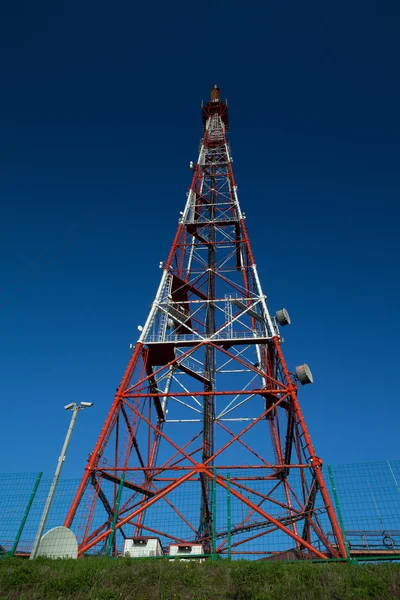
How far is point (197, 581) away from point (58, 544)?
12.4 ft

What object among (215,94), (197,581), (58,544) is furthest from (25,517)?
(215,94)

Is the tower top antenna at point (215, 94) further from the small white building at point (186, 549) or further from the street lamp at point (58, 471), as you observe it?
the small white building at point (186, 549)

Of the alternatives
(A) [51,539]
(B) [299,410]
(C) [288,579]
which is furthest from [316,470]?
(A) [51,539]

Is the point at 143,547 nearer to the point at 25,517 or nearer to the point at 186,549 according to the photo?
the point at 186,549

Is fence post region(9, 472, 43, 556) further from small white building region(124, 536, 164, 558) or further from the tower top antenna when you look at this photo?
the tower top antenna

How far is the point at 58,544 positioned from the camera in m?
9.25

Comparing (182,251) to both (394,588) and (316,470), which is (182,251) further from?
(394,588)

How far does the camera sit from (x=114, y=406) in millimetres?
13398

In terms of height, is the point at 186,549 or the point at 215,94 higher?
the point at 215,94

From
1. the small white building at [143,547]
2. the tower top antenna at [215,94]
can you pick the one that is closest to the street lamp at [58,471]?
the small white building at [143,547]

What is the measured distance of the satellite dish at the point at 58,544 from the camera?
29.9 feet

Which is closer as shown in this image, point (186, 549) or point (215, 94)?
point (186, 549)

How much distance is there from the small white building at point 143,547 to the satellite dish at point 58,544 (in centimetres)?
160

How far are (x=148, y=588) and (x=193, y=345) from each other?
9.07 m
